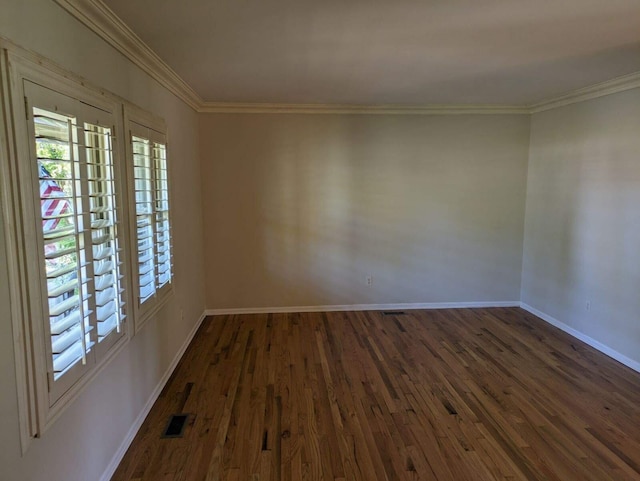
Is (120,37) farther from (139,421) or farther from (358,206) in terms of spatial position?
(358,206)

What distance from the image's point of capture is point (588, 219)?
4.00 m

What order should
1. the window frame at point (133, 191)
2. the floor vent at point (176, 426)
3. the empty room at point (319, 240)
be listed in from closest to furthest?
1. the empty room at point (319, 240)
2. the window frame at point (133, 191)
3. the floor vent at point (176, 426)

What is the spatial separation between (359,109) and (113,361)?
370 centimetres

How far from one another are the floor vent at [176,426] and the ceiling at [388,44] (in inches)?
97.7

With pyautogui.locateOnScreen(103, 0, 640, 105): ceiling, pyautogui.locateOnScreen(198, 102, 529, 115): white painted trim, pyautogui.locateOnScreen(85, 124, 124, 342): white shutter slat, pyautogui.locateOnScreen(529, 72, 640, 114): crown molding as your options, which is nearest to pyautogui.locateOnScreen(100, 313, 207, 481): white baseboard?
pyautogui.locateOnScreen(85, 124, 124, 342): white shutter slat

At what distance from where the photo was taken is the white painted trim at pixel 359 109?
14.8 feet

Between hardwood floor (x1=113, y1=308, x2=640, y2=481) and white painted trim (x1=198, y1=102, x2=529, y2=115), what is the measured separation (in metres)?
2.51

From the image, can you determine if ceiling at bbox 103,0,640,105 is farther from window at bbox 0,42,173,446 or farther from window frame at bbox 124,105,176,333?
window at bbox 0,42,173,446

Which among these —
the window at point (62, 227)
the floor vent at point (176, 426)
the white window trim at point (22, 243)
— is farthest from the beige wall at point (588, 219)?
the white window trim at point (22, 243)

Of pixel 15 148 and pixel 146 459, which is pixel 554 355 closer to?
pixel 146 459

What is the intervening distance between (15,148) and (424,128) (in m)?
4.25

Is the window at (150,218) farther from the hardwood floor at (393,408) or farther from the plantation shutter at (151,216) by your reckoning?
the hardwood floor at (393,408)

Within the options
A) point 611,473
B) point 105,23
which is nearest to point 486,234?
point 611,473

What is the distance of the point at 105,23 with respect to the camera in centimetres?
209
